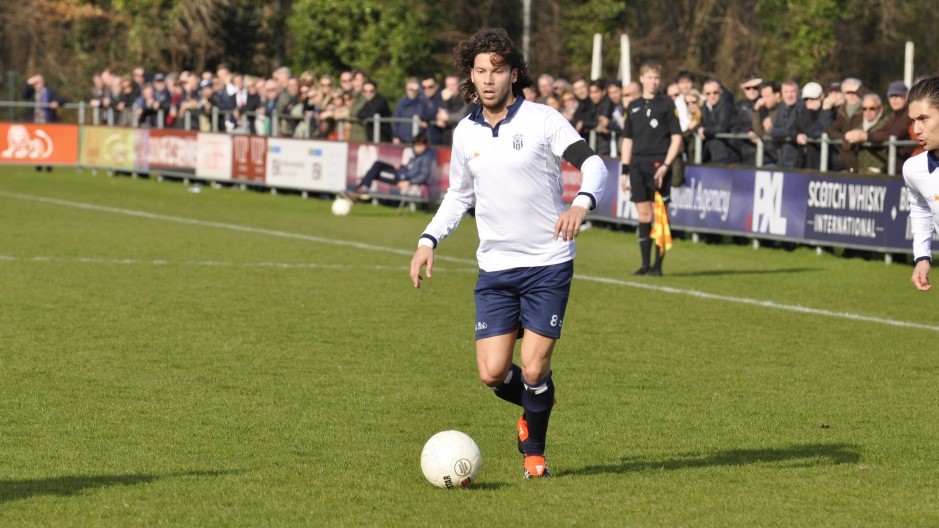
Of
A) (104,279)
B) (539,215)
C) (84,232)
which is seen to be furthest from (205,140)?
(539,215)

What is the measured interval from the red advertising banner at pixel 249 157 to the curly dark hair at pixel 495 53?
2322 cm

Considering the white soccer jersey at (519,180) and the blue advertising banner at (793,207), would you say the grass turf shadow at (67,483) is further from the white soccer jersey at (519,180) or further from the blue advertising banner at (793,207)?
the blue advertising banner at (793,207)

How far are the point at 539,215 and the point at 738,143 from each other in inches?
547

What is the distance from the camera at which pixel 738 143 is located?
20.5 meters

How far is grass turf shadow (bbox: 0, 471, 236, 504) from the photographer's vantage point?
21.9ft

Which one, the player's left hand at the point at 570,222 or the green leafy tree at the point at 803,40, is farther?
the green leafy tree at the point at 803,40

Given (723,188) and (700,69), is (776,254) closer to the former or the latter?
(723,188)

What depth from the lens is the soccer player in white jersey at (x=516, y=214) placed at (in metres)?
6.89

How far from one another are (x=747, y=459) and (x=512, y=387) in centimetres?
123

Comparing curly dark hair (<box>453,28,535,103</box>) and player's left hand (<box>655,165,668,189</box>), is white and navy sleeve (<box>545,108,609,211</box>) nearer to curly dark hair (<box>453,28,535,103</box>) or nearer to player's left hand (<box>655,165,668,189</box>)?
curly dark hair (<box>453,28,535,103</box>)

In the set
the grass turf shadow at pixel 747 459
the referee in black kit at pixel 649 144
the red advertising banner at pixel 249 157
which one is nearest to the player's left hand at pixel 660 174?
the referee in black kit at pixel 649 144

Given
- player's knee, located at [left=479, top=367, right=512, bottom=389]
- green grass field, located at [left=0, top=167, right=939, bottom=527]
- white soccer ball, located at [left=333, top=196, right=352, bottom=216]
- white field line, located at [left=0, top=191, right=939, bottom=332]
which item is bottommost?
green grass field, located at [left=0, top=167, right=939, bottom=527]

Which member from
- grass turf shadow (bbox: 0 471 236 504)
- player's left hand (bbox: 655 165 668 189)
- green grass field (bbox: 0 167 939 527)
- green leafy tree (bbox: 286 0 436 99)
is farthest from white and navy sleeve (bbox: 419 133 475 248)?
green leafy tree (bbox: 286 0 436 99)

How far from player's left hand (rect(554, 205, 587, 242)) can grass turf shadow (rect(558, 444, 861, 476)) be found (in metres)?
1.26
